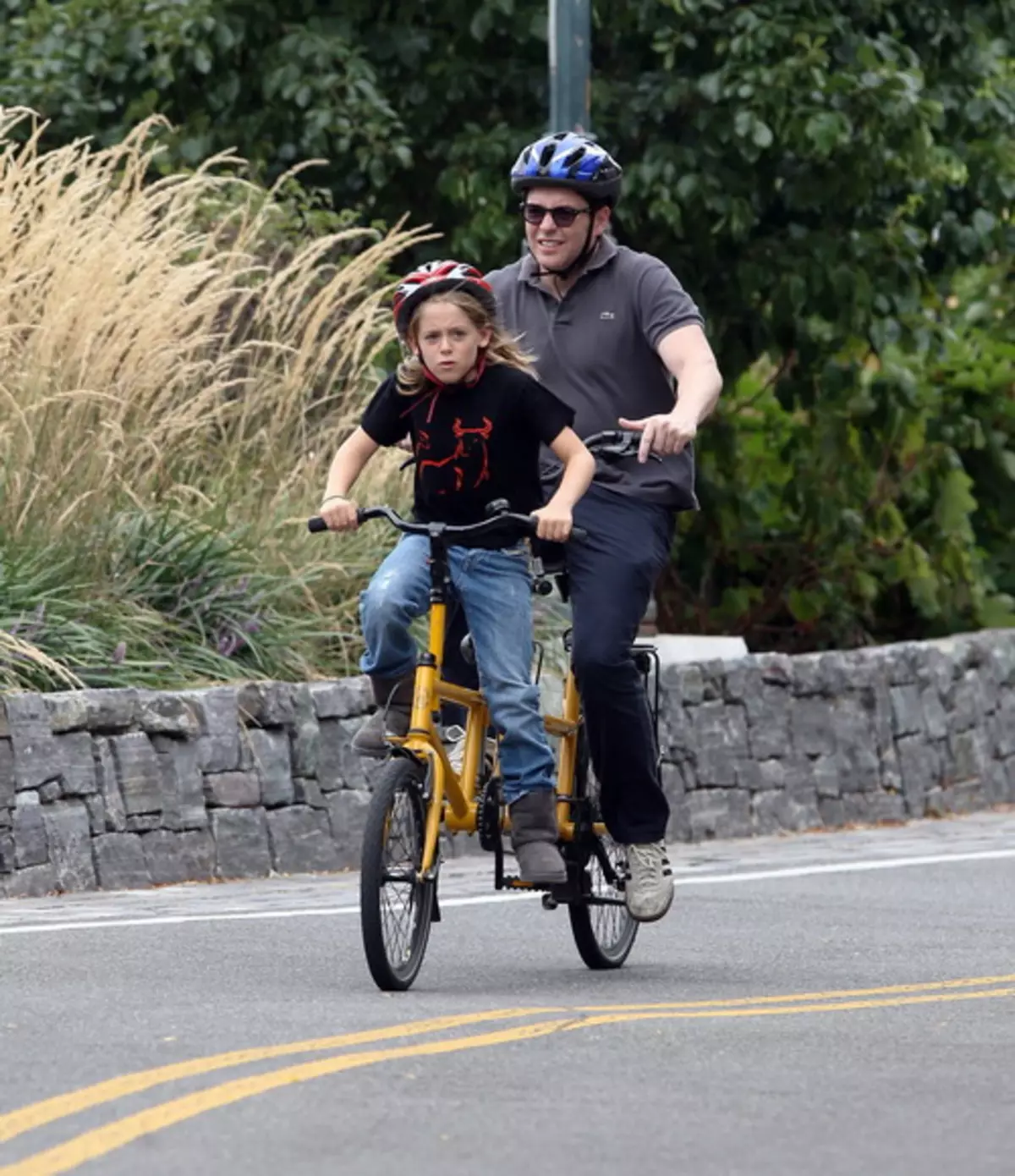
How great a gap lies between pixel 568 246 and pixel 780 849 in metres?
5.67

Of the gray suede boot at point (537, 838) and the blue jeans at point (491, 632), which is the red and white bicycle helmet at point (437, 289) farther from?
the gray suede boot at point (537, 838)

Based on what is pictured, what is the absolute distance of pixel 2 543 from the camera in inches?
468

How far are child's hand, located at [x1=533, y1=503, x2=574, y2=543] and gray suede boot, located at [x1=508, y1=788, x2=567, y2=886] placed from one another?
2.27 ft

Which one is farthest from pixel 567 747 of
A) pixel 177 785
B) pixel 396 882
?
pixel 177 785

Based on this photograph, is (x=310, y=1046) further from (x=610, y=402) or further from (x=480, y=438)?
(x=610, y=402)

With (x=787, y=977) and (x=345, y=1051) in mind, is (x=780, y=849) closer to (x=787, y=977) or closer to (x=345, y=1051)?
(x=787, y=977)

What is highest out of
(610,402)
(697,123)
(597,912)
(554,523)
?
Result: (697,123)

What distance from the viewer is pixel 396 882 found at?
7.97 m

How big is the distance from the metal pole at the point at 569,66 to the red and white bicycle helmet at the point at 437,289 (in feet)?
18.0

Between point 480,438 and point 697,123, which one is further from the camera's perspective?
point 697,123

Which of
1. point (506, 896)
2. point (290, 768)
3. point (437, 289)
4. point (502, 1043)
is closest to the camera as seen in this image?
point (502, 1043)

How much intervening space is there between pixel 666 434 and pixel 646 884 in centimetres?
133

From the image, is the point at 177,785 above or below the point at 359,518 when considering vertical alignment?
below

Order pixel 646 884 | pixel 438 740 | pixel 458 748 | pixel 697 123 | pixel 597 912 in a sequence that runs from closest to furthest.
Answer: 1. pixel 438 740
2. pixel 458 748
3. pixel 646 884
4. pixel 597 912
5. pixel 697 123
